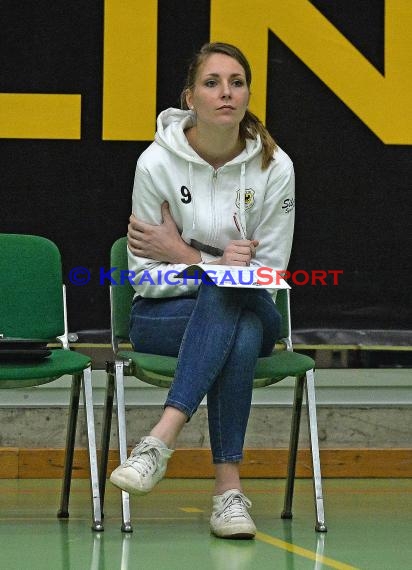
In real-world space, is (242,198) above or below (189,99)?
below

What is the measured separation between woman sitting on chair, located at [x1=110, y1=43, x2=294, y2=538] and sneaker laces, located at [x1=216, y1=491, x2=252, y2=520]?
0.01 m

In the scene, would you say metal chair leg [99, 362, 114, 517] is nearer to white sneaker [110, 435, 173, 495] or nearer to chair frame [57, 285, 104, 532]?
chair frame [57, 285, 104, 532]

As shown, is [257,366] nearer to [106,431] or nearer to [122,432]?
[122,432]

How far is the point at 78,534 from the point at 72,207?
1693 mm

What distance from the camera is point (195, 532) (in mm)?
3154

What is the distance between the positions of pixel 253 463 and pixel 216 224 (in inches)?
53.8

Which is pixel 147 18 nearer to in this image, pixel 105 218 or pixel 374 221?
pixel 105 218

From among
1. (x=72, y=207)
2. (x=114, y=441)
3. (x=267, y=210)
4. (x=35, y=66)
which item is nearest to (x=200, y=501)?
(x=114, y=441)

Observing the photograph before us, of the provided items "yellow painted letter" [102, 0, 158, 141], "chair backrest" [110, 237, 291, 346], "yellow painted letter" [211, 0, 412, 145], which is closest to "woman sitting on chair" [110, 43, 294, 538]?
"chair backrest" [110, 237, 291, 346]

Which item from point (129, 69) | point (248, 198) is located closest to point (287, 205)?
point (248, 198)

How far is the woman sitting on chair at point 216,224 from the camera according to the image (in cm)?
310

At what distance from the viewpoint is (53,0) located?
4469 mm

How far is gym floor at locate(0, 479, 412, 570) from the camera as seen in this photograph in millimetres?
2750

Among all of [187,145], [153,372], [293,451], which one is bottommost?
[293,451]
